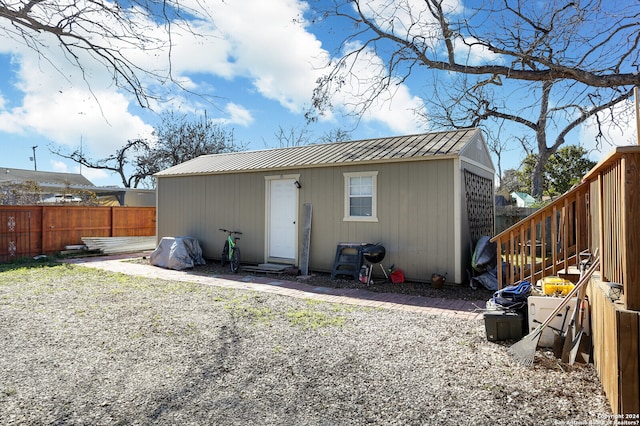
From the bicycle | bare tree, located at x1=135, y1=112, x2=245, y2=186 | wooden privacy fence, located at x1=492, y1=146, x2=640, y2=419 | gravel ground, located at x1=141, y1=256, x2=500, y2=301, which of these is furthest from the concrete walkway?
bare tree, located at x1=135, y1=112, x2=245, y2=186

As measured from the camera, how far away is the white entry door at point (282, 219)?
336 inches

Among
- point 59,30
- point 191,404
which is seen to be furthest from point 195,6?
point 191,404

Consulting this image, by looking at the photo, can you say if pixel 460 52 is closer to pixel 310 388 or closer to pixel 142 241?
pixel 310 388

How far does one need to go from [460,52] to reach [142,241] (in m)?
11.2

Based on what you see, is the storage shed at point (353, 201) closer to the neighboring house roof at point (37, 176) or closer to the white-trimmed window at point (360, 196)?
the white-trimmed window at point (360, 196)

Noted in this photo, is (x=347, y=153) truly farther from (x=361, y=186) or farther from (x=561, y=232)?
(x=561, y=232)

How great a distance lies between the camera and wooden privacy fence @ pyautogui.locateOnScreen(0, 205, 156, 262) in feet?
32.3

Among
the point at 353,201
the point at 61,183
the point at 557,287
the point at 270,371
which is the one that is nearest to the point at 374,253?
the point at 353,201

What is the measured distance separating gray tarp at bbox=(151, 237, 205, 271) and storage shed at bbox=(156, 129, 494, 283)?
0.54 metres

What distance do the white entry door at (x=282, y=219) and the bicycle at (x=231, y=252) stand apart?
2.58 ft

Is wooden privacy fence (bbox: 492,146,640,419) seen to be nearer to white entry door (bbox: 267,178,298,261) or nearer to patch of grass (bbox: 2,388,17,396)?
patch of grass (bbox: 2,388,17,396)

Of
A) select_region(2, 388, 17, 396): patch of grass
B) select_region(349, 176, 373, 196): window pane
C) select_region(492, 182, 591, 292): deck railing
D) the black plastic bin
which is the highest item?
select_region(349, 176, 373, 196): window pane

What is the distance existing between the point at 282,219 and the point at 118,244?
657 centimetres

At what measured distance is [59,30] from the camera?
11.2ft
